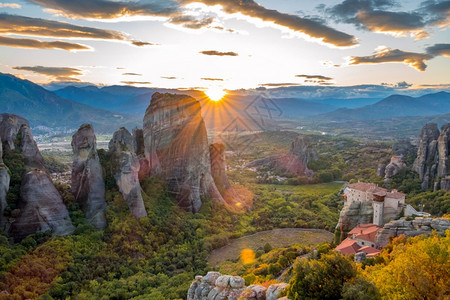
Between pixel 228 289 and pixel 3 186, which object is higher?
pixel 3 186

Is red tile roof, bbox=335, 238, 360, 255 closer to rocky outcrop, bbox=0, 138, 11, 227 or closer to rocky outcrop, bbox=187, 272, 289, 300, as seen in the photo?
rocky outcrop, bbox=187, 272, 289, 300

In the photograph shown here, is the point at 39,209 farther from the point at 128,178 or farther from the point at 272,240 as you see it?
the point at 272,240

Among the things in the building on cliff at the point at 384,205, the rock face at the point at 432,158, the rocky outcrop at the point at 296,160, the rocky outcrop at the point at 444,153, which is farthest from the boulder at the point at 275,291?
the rocky outcrop at the point at 296,160

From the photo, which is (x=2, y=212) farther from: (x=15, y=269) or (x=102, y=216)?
(x=102, y=216)

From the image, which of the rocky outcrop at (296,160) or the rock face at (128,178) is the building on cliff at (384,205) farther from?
the rocky outcrop at (296,160)

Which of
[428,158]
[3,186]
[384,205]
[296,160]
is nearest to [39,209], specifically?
[3,186]
